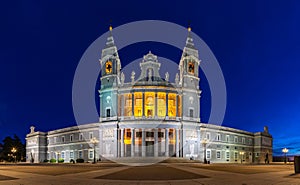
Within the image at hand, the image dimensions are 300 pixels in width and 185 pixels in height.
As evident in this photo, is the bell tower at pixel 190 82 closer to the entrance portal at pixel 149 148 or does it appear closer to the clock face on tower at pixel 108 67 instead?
the entrance portal at pixel 149 148

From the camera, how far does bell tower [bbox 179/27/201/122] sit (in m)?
87.9

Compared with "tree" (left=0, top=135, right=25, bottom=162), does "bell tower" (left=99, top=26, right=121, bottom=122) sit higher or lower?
higher

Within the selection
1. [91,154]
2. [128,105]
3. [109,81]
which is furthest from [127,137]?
[109,81]

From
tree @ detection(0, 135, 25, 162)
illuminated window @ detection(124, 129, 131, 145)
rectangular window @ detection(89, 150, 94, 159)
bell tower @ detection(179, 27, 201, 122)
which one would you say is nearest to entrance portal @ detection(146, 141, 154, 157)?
illuminated window @ detection(124, 129, 131, 145)

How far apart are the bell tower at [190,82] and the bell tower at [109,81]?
16.7m

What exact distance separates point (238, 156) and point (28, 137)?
70898 mm

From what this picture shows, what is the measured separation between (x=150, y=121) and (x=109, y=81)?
640 inches

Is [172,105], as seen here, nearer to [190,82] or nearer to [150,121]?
[190,82]

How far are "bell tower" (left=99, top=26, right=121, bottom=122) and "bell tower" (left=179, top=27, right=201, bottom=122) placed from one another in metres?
16.7

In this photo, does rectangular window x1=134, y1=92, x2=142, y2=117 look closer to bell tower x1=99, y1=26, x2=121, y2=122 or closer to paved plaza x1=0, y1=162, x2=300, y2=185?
bell tower x1=99, y1=26, x2=121, y2=122

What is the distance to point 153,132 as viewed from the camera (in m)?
81.6

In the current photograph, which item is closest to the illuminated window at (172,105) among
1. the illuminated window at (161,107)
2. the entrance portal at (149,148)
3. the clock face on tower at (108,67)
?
the illuminated window at (161,107)

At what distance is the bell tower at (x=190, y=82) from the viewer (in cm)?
8788

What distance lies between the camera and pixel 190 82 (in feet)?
297
